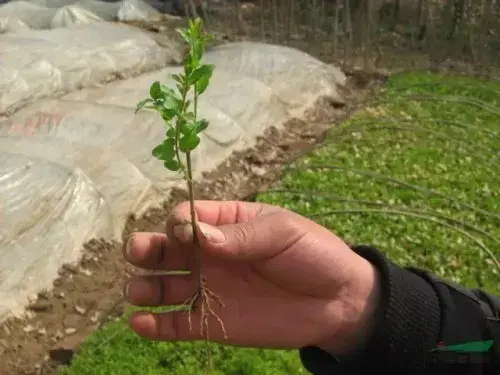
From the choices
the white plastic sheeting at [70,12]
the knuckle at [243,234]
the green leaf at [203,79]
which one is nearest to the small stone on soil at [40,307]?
the knuckle at [243,234]

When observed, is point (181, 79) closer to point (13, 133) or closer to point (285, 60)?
point (13, 133)

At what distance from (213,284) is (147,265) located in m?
0.21

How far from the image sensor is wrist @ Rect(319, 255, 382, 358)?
193cm

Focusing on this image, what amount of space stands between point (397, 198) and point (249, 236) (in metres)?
3.88

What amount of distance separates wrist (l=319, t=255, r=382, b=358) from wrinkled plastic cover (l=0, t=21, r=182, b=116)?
15.0ft

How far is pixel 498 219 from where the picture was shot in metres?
5.12

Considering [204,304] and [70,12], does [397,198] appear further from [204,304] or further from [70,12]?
[70,12]

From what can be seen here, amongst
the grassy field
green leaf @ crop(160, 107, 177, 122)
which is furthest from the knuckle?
the grassy field

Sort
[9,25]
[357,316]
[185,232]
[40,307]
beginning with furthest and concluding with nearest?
[9,25] → [40,307] → [357,316] → [185,232]

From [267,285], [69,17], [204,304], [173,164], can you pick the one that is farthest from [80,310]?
[69,17]

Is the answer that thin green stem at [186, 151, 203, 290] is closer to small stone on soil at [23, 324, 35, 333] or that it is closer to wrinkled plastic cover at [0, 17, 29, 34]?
small stone on soil at [23, 324, 35, 333]

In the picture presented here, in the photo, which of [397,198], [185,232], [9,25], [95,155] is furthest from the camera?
[9,25]

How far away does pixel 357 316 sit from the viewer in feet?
6.34

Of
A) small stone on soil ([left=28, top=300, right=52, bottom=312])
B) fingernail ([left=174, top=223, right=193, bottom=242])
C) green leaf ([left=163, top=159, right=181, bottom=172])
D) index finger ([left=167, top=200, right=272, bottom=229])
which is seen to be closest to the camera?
green leaf ([left=163, top=159, right=181, bottom=172])
